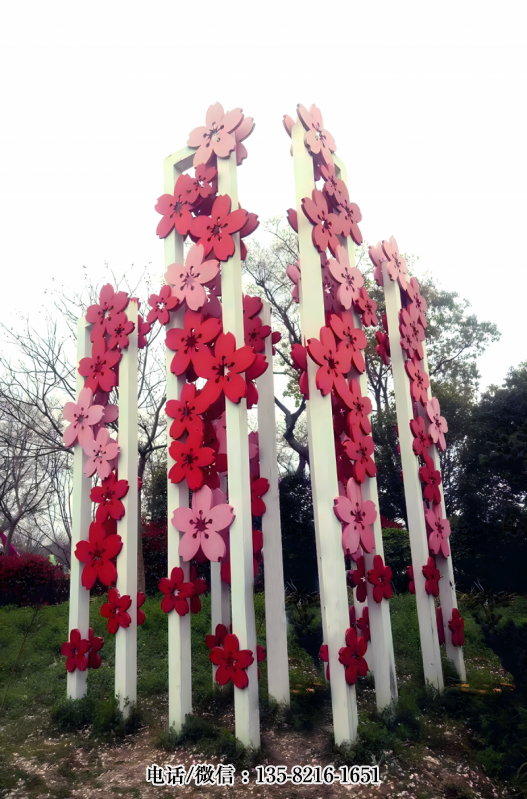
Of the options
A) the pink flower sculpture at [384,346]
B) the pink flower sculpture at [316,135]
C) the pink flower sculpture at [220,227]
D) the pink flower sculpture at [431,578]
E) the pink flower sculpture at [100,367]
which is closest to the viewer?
the pink flower sculpture at [220,227]

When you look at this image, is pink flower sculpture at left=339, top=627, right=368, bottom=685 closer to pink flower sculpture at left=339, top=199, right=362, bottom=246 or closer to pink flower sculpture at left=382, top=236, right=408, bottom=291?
pink flower sculpture at left=339, top=199, right=362, bottom=246

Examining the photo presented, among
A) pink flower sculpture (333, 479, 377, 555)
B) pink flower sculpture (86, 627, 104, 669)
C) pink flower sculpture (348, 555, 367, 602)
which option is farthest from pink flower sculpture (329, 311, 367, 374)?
pink flower sculpture (86, 627, 104, 669)

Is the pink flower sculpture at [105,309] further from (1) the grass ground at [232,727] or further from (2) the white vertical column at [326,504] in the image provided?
(1) the grass ground at [232,727]

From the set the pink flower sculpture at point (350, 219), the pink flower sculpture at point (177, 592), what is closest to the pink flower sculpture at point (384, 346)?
the pink flower sculpture at point (350, 219)

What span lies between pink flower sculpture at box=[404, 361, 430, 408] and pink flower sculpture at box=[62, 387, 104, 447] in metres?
2.71

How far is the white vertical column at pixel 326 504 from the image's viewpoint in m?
3.42

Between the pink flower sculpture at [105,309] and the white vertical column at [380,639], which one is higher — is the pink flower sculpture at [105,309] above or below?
above

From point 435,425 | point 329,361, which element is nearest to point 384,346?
point 435,425

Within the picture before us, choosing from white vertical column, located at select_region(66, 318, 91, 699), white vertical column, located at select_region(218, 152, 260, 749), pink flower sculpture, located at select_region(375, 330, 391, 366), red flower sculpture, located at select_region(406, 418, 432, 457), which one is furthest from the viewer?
pink flower sculpture, located at select_region(375, 330, 391, 366)

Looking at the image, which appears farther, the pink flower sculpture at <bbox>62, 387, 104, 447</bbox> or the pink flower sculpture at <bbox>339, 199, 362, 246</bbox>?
the pink flower sculpture at <bbox>62, 387, 104, 447</bbox>

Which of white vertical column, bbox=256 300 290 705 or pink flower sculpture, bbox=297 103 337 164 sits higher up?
pink flower sculpture, bbox=297 103 337 164

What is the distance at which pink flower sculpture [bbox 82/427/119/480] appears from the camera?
179 inches

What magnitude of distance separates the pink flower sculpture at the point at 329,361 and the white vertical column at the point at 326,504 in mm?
61

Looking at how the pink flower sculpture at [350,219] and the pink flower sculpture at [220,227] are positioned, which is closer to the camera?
the pink flower sculpture at [220,227]
